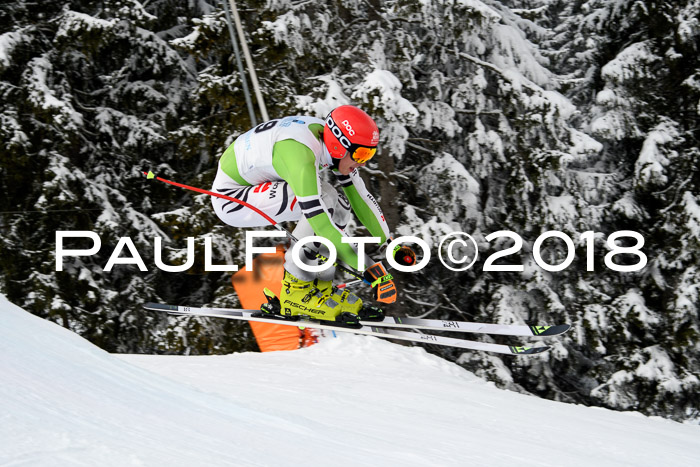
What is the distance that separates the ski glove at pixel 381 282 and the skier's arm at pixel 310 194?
0.18 m

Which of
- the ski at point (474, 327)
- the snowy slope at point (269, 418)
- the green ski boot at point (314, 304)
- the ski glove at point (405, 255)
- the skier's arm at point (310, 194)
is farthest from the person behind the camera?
the green ski boot at point (314, 304)

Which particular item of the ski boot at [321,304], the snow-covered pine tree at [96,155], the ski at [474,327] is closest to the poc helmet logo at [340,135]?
the ski boot at [321,304]

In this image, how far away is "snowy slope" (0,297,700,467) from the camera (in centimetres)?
174

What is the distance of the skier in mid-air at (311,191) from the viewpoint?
13.4 feet

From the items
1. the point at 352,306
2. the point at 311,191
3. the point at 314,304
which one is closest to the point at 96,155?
the point at 314,304

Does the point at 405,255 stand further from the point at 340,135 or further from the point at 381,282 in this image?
the point at 340,135

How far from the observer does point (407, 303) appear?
30.5ft

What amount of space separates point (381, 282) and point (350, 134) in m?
0.99

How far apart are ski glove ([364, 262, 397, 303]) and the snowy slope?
1.83ft

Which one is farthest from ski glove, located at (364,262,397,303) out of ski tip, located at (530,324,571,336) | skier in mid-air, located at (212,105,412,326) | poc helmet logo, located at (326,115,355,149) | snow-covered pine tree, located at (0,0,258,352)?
snow-covered pine tree, located at (0,0,258,352)

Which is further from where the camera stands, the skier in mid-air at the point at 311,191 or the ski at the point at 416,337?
the ski at the point at 416,337

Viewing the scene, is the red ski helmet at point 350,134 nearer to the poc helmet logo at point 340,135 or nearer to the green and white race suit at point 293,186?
the poc helmet logo at point 340,135

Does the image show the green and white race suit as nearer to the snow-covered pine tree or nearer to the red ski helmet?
the red ski helmet

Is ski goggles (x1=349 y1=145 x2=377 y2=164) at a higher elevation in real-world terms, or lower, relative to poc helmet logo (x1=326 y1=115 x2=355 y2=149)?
lower
